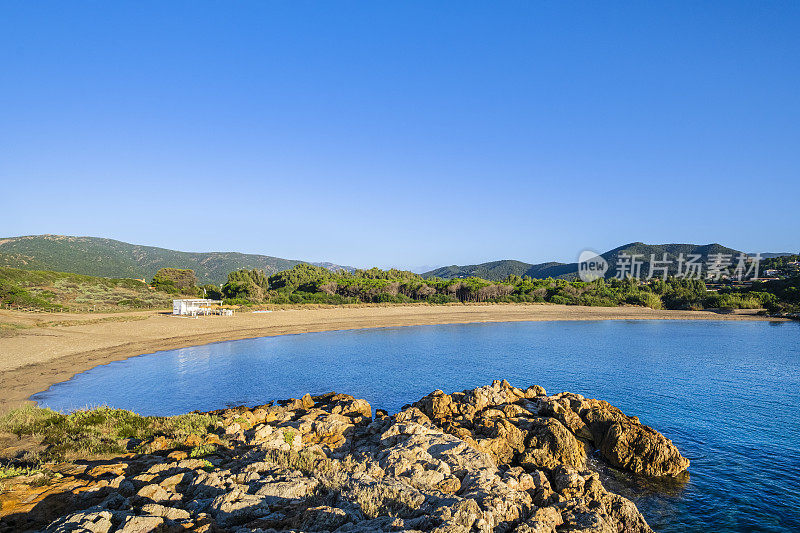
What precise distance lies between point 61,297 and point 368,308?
3732cm

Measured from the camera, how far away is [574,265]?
143875mm

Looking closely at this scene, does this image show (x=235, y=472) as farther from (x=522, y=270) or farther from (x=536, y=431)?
(x=522, y=270)

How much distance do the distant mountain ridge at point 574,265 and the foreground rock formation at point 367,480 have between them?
104364 mm

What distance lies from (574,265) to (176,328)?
135659 mm

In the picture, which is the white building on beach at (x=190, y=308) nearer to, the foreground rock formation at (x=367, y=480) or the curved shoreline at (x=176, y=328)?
the curved shoreline at (x=176, y=328)

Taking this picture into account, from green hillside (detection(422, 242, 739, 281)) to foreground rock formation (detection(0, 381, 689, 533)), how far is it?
104 meters

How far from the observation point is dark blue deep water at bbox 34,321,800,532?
9719 mm

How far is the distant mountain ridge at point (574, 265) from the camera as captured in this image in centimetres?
10574

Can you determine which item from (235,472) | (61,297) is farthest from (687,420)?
(61,297)

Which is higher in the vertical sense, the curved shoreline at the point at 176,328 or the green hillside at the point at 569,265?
the green hillside at the point at 569,265

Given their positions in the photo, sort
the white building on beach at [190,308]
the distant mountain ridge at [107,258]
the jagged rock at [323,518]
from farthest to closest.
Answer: the distant mountain ridge at [107,258]
the white building on beach at [190,308]
the jagged rock at [323,518]
